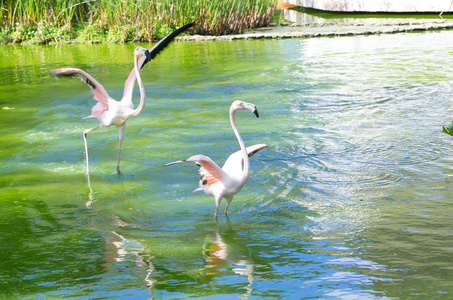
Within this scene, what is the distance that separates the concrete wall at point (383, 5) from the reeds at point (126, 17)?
5.40 m

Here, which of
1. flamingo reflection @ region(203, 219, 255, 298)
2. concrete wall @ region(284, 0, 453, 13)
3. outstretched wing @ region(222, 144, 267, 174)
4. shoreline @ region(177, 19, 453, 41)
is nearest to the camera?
flamingo reflection @ region(203, 219, 255, 298)

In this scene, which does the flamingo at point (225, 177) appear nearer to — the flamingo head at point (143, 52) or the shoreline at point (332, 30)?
the flamingo head at point (143, 52)

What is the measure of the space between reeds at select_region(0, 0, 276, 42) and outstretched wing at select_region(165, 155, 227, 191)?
42.2 ft

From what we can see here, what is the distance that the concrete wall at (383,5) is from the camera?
66.0 ft

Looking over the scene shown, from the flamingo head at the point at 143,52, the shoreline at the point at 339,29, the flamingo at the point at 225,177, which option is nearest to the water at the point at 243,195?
the flamingo at the point at 225,177

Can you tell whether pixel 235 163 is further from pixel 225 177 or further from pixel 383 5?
pixel 383 5

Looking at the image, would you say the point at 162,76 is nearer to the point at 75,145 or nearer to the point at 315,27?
the point at 75,145

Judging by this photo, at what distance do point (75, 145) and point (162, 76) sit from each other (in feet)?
16.2

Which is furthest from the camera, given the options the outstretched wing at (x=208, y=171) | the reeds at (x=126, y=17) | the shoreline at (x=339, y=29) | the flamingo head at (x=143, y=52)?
the shoreline at (x=339, y=29)

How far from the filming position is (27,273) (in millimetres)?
3811

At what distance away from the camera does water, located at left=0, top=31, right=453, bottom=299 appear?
3.67 meters

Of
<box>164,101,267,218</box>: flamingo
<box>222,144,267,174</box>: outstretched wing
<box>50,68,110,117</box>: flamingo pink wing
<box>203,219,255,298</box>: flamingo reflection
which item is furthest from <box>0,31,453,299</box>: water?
<box>50,68,110,117</box>: flamingo pink wing

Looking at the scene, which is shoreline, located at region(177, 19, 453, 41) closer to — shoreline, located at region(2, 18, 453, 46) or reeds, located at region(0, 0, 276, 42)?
shoreline, located at region(2, 18, 453, 46)

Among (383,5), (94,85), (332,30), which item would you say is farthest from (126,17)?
(94,85)
